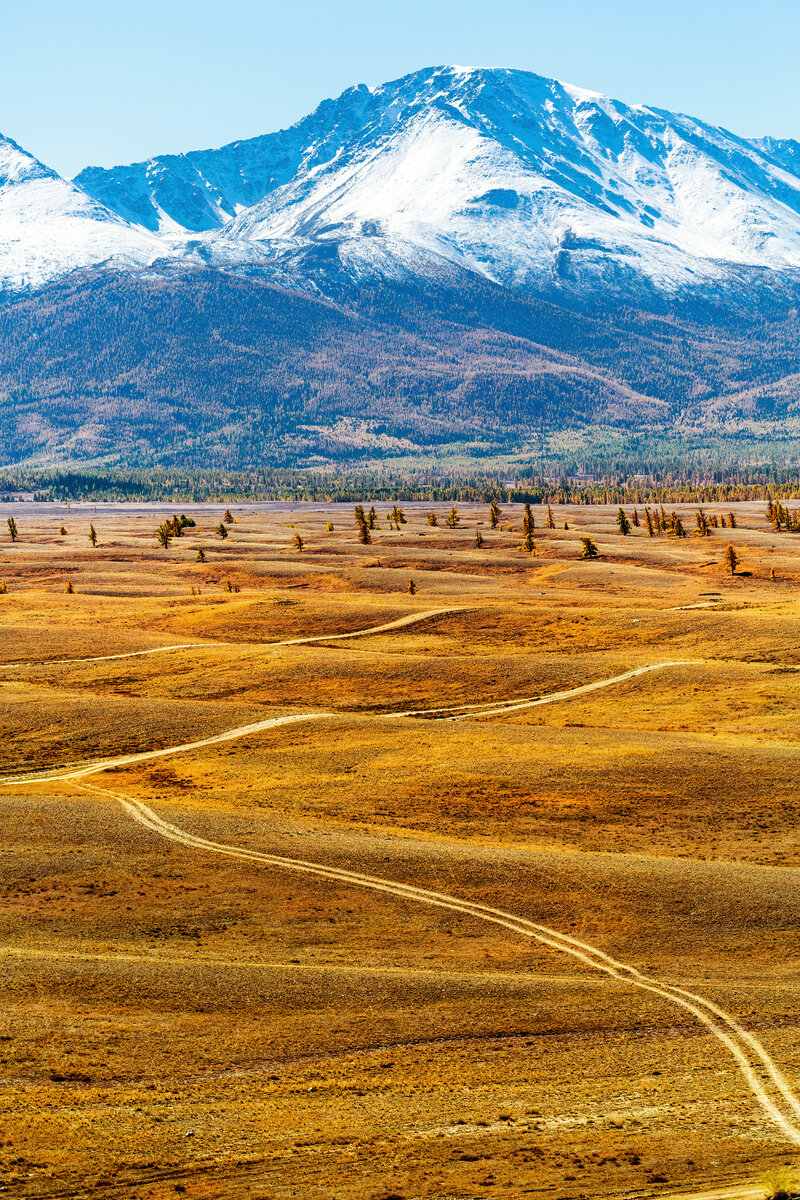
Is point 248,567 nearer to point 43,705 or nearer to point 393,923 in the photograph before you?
point 43,705

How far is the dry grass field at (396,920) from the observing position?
2186cm

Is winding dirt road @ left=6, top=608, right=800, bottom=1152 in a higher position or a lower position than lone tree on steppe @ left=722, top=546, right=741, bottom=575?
lower

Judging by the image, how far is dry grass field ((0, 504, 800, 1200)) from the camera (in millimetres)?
21859

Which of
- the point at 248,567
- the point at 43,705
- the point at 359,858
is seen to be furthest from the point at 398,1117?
the point at 248,567

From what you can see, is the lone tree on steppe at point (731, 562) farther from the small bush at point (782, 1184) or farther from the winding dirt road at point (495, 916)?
the small bush at point (782, 1184)

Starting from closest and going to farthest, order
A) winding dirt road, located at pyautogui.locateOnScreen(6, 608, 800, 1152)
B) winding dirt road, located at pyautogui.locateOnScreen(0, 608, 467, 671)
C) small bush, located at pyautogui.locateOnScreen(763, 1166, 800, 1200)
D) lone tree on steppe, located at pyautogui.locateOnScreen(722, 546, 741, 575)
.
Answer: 1. small bush, located at pyautogui.locateOnScreen(763, 1166, 800, 1200)
2. winding dirt road, located at pyautogui.locateOnScreen(6, 608, 800, 1152)
3. winding dirt road, located at pyautogui.locateOnScreen(0, 608, 467, 671)
4. lone tree on steppe, located at pyautogui.locateOnScreen(722, 546, 741, 575)

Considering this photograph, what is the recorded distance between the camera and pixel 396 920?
110ft

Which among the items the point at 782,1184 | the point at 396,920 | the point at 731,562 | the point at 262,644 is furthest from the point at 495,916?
the point at 731,562

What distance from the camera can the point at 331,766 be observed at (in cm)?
5138

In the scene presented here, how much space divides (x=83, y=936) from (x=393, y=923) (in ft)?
29.0

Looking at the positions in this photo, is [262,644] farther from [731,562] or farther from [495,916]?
[731,562]

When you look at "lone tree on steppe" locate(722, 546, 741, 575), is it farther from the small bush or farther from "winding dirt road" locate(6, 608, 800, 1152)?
the small bush

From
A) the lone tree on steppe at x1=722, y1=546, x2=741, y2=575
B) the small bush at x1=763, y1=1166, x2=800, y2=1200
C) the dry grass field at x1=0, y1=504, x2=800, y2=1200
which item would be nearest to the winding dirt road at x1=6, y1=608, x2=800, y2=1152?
the dry grass field at x1=0, y1=504, x2=800, y2=1200

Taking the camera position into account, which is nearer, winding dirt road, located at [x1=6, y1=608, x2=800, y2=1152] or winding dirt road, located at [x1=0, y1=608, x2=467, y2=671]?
winding dirt road, located at [x1=6, y1=608, x2=800, y2=1152]
